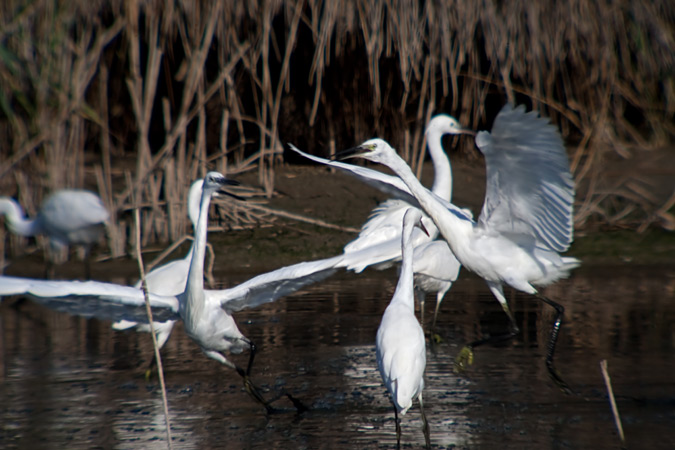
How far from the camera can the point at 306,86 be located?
1397cm

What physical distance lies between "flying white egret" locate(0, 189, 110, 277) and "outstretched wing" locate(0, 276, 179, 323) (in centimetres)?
295

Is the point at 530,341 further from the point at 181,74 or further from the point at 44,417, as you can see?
the point at 181,74

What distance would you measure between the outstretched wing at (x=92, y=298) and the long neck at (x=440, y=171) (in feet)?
10.6

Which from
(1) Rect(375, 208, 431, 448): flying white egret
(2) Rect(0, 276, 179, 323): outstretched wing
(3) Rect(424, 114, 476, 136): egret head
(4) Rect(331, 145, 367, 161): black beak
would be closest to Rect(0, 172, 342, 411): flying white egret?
(2) Rect(0, 276, 179, 323): outstretched wing

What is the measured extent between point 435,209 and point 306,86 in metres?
8.50

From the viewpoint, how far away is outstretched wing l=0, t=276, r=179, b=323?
191 inches

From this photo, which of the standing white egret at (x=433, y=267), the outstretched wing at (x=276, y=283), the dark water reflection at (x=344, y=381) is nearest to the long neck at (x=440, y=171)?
the standing white egret at (x=433, y=267)

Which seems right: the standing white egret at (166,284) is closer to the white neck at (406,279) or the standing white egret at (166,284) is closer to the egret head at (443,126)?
the white neck at (406,279)

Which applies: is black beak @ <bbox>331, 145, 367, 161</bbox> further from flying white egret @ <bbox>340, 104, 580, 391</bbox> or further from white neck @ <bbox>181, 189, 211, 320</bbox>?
white neck @ <bbox>181, 189, 211, 320</bbox>

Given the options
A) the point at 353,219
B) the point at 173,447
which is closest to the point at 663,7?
the point at 353,219

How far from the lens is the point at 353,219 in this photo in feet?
36.1

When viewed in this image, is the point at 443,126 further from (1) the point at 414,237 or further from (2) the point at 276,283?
(2) the point at 276,283

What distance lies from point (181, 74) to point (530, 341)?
5.96 meters

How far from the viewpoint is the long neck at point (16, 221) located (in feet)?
29.2
